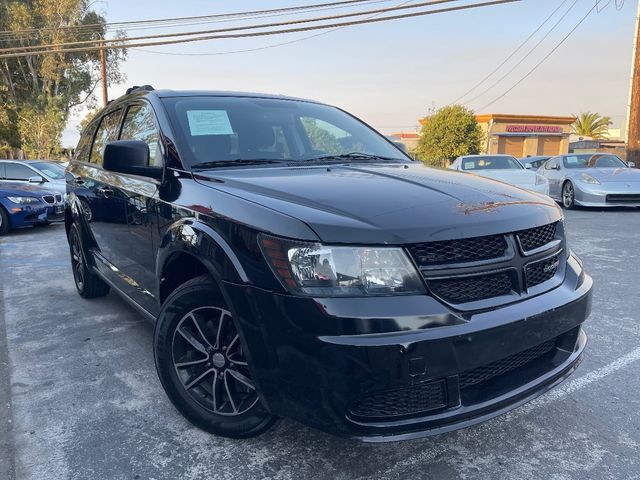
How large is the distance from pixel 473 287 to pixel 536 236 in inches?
19.4

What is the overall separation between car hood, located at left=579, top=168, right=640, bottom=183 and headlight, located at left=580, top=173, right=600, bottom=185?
6cm

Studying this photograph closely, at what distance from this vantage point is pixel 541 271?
2.25 m

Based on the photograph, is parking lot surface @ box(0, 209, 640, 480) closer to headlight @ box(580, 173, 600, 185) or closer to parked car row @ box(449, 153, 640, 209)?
parked car row @ box(449, 153, 640, 209)

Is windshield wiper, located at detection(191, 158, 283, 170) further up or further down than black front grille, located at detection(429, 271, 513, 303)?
further up

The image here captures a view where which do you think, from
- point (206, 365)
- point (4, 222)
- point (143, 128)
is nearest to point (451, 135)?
point (4, 222)

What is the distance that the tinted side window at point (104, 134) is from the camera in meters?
3.95

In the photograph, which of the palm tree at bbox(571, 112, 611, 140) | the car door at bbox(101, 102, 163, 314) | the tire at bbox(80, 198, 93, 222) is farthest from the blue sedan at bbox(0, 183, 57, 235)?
the palm tree at bbox(571, 112, 611, 140)

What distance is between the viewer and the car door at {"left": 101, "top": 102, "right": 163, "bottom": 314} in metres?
2.96

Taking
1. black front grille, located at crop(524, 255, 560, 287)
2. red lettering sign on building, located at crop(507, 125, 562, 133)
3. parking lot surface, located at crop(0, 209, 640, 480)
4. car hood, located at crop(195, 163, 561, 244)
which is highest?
red lettering sign on building, located at crop(507, 125, 562, 133)

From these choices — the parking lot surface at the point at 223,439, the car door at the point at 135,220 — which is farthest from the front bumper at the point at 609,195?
the car door at the point at 135,220

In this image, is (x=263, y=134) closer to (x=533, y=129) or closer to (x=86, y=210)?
(x=86, y=210)

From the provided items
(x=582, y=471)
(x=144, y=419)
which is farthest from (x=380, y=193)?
(x=144, y=419)

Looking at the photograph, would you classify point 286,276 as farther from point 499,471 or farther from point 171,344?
point 499,471

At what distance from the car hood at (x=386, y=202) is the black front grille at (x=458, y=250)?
3cm
